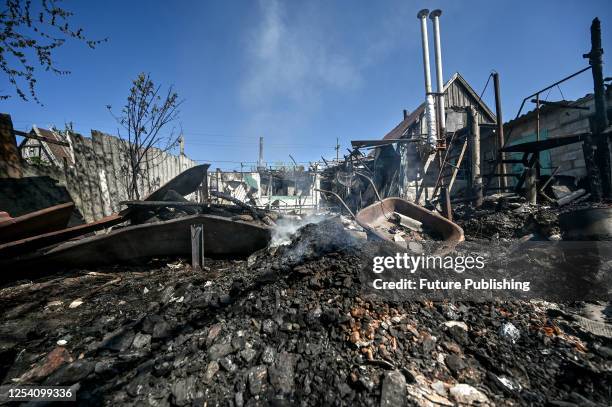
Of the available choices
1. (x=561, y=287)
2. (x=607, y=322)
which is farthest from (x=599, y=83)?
(x=607, y=322)

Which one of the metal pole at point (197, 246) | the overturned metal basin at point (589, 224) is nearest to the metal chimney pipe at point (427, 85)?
the overturned metal basin at point (589, 224)

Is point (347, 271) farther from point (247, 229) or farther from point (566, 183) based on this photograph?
point (566, 183)

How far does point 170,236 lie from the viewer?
3.27 metres

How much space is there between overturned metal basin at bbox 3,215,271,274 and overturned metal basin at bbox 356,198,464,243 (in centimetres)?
181

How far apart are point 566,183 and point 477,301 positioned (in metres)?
6.05

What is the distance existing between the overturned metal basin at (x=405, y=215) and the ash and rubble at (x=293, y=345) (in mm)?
1314

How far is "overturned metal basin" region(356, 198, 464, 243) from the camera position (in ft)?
12.3

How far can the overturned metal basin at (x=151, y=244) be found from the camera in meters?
2.92

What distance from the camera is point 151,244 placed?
326 cm

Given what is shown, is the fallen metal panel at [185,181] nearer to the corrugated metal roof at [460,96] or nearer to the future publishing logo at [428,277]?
the future publishing logo at [428,277]

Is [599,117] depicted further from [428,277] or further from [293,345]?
[293,345]

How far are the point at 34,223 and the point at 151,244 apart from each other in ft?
3.93

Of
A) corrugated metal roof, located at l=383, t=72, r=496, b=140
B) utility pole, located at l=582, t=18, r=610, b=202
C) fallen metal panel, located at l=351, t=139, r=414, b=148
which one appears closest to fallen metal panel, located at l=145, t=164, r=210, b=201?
fallen metal panel, located at l=351, t=139, r=414, b=148

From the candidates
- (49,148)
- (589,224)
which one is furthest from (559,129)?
(49,148)
